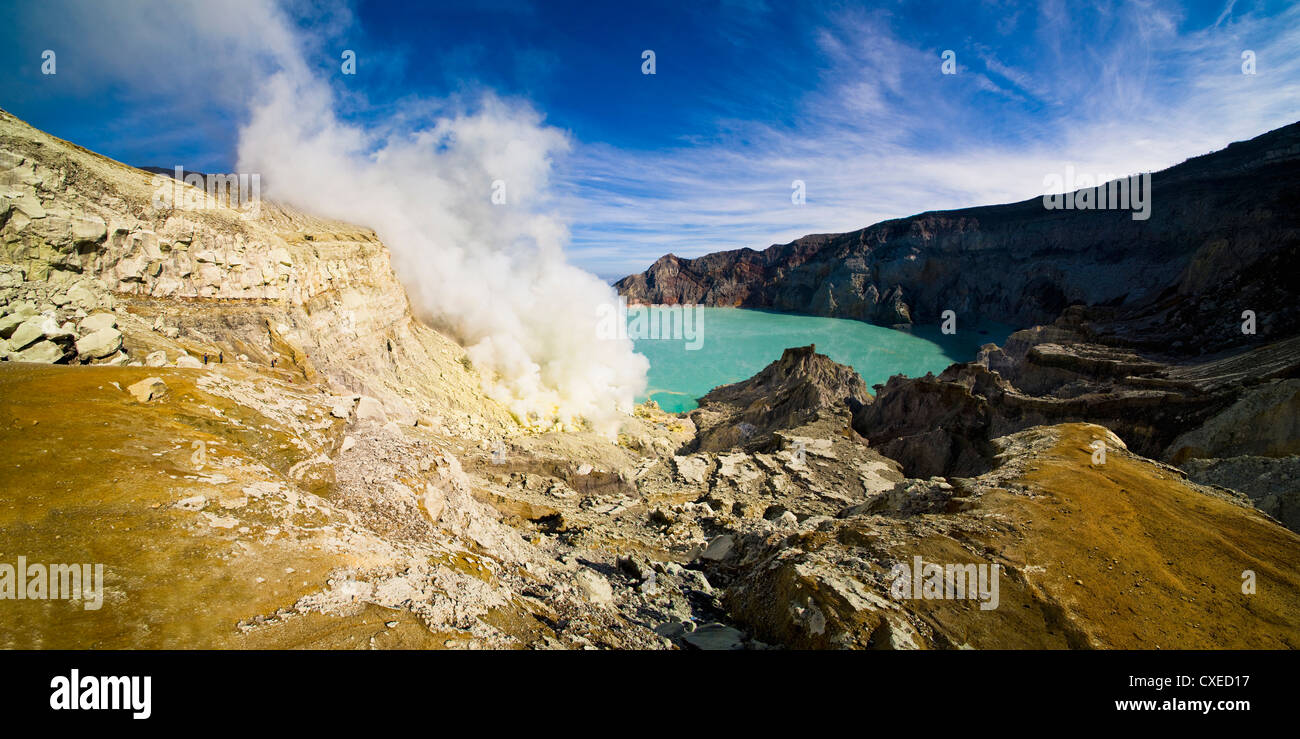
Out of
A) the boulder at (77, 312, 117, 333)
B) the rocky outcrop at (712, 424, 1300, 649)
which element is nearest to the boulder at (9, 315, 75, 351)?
the boulder at (77, 312, 117, 333)

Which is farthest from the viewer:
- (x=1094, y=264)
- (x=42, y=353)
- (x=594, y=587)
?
(x=1094, y=264)

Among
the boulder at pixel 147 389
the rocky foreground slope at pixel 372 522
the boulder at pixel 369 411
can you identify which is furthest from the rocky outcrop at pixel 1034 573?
the boulder at pixel 147 389

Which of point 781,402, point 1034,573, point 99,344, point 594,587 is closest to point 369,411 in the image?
point 99,344

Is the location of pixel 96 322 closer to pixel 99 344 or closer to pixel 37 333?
pixel 99 344

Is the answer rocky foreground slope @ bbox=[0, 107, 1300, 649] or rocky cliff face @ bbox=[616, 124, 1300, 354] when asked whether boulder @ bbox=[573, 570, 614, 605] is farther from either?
rocky cliff face @ bbox=[616, 124, 1300, 354]

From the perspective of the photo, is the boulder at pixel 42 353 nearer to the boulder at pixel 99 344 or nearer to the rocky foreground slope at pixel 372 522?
the rocky foreground slope at pixel 372 522
